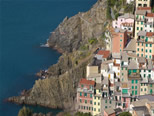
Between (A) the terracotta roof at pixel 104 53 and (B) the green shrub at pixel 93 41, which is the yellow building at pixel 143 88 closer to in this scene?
(A) the terracotta roof at pixel 104 53

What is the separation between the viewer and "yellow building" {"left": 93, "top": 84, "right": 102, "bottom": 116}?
272ft

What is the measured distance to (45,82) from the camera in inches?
4045

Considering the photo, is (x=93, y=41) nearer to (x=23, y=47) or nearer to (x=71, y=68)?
(x=71, y=68)

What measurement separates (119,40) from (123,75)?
8136 mm

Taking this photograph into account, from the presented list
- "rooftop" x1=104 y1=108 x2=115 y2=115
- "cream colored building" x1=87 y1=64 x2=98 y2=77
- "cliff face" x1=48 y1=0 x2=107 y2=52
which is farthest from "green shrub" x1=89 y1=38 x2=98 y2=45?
"rooftop" x1=104 y1=108 x2=115 y2=115

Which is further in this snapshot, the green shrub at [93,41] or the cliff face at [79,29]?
the cliff face at [79,29]

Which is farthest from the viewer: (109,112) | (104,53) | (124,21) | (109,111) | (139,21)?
(124,21)

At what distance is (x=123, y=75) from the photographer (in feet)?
274

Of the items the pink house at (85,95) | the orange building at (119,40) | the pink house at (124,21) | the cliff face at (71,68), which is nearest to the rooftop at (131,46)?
the orange building at (119,40)

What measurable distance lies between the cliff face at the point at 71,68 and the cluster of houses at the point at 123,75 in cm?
1059

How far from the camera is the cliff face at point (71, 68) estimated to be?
99375mm

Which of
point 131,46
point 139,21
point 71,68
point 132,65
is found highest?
point 139,21

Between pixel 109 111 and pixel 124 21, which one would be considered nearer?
pixel 109 111

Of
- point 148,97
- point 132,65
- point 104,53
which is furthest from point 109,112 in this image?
point 104,53
